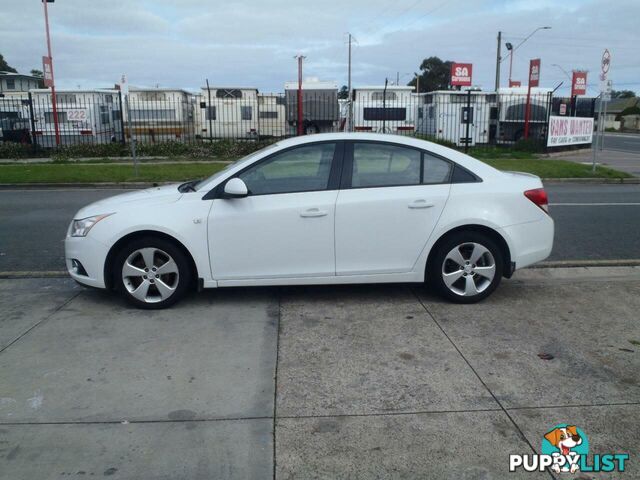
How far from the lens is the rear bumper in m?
5.77

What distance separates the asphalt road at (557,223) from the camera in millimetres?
7848

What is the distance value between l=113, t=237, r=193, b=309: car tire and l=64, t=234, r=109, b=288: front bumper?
0.43ft

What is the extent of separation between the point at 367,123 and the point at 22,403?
25.8m

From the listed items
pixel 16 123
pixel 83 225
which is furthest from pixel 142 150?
pixel 83 225

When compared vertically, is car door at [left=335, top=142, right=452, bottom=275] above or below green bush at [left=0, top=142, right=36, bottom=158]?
above

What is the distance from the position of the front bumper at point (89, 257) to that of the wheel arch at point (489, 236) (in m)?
2.96

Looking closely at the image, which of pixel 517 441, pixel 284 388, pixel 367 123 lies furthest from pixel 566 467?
pixel 367 123

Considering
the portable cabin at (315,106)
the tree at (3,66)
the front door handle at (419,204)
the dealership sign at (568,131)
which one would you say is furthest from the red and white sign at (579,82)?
the tree at (3,66)

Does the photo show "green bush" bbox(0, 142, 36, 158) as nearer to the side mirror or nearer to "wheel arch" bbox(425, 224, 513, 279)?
the side mirror

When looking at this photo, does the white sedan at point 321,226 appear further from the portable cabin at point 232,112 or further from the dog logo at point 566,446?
the portable cabin at point 232,112

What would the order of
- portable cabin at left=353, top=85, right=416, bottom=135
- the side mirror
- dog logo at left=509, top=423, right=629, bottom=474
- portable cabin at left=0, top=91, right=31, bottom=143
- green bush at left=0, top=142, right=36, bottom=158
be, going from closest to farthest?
dog logo at left=509, top=423, right=629, bottom=474 → the side mirror → green bush at left=0, top=142, right=36, bottom=158 → portable cabin at left=0, top=91, right=31, bottom=143 → portable cabin at left=353, top=85, right=416, bottom=135

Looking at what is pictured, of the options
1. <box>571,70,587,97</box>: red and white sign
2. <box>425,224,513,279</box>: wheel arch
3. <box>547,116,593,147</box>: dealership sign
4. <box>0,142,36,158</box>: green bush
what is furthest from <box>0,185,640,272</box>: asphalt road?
<box>571,70,587,97</box>: red and white sign

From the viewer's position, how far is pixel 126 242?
18.4 feet

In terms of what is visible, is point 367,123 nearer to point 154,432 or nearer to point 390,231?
point 390,231
